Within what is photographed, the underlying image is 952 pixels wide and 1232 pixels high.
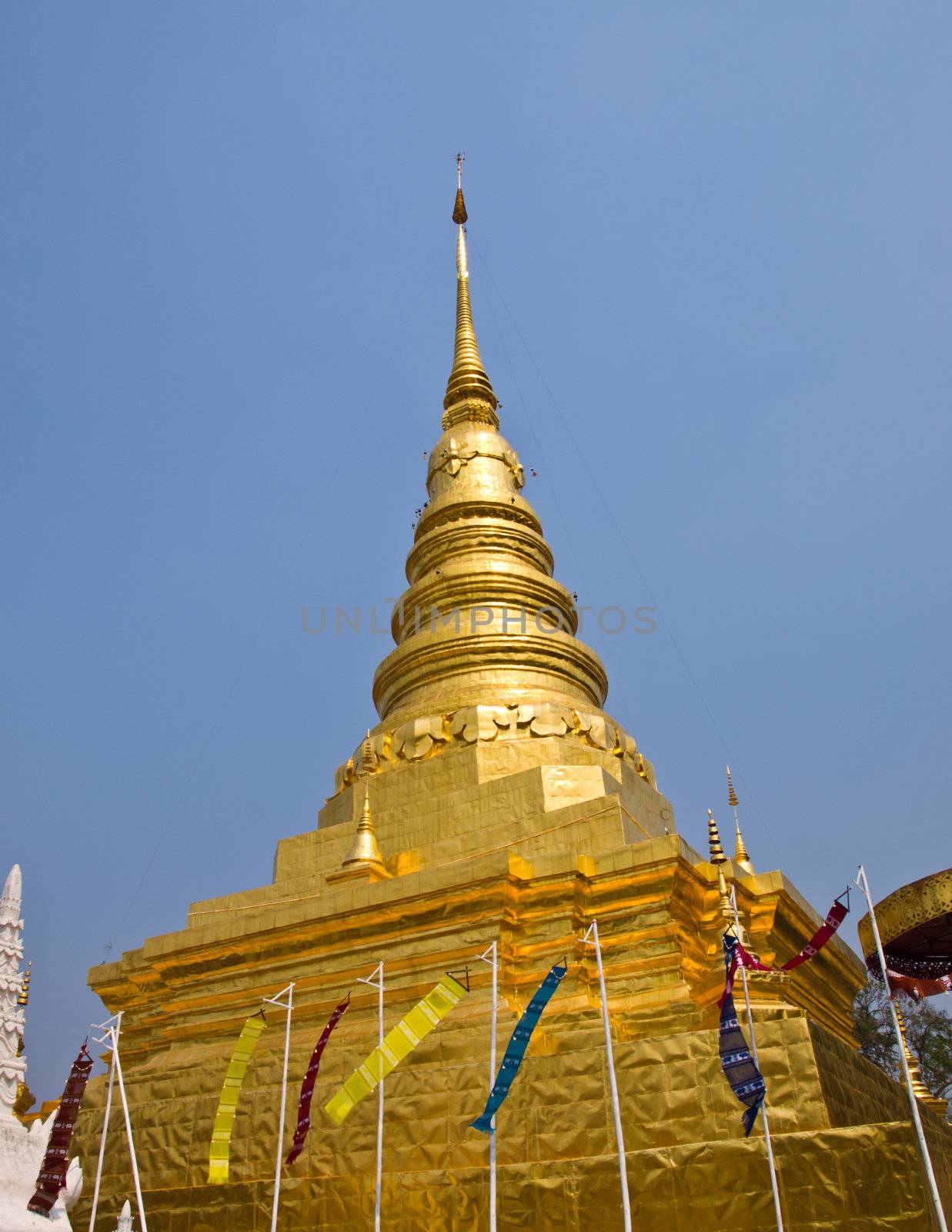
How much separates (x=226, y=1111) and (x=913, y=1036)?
21611 millimetres

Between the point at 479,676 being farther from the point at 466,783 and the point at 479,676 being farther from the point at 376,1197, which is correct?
the point at 376,1197

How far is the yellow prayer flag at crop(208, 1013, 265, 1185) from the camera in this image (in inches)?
432

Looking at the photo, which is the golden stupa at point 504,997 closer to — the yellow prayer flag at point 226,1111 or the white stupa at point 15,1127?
the yellow prayer flag at point 226,1111

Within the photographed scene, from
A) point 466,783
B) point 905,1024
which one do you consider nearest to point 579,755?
point 466,783

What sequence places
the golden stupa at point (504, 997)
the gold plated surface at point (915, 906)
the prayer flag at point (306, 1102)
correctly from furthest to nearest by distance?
the gold plated surface at point (915, 906), the prayer flag at point (306, 1102), the golden stupa at point (504, 997)

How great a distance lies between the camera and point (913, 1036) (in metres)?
27.4

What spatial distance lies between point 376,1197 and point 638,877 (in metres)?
4.73

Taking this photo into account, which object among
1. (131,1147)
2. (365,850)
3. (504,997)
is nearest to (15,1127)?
(131,1147)

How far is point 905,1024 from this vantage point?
27047 millimetres

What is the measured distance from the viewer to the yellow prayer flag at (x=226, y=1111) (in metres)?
11.0

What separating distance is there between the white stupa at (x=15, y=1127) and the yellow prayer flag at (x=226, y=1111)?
4.66 ft

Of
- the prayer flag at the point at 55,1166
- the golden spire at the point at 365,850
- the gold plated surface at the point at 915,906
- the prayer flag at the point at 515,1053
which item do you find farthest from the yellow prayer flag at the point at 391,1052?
the gold plated surface at the point at 915,906

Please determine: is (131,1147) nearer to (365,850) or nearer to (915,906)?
(365,850)

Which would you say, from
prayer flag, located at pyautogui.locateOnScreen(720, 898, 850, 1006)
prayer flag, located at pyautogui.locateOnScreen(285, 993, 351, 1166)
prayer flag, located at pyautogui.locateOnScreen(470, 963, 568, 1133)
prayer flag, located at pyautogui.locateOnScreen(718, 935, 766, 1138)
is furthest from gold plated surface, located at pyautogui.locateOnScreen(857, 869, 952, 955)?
prayer flag, located at pyautogui.locateOnScreen(285, 993, 351, 1166)
